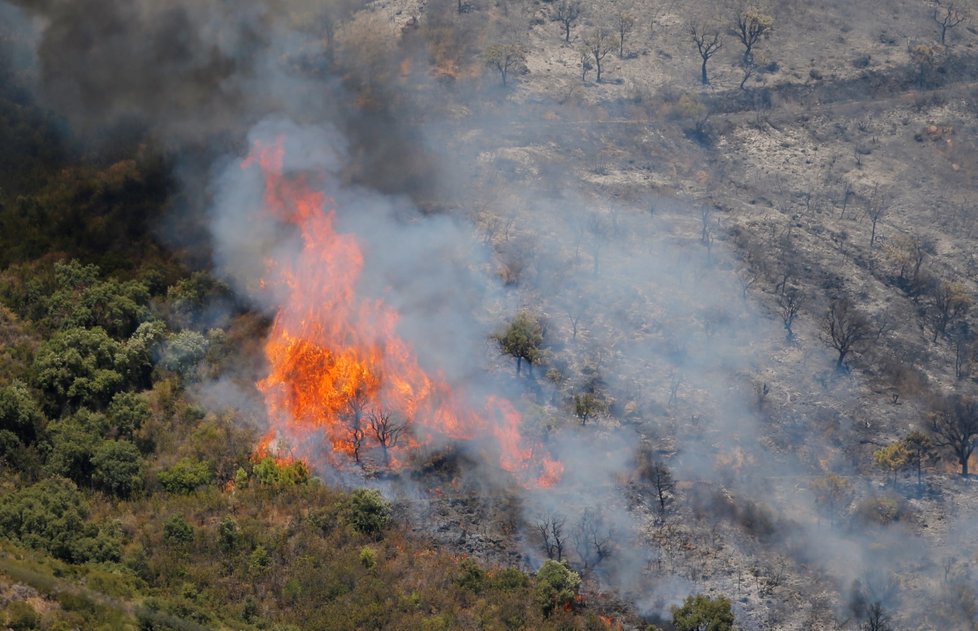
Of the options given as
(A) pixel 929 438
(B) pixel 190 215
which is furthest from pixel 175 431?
(A) pixel 929 438

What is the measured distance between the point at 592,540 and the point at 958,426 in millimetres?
27845

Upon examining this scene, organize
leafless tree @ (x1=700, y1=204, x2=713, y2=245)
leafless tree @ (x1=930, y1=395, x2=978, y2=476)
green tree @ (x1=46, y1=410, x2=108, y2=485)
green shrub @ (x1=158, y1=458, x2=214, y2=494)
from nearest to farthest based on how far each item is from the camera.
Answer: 1. green tree @ (x1=46, y1=410, x2=108, y2=485)
2. green shrub @ (x1=158, y1=458, x2=214, y2=494)
3. leafless tree @ (x1=930, y1=395, x2=978, y2=476)
4. leafless tree @ (x1=700, y1=204, x2=713, y2=245)

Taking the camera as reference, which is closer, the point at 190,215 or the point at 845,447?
the point at 845,447

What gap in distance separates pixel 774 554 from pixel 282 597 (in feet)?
103

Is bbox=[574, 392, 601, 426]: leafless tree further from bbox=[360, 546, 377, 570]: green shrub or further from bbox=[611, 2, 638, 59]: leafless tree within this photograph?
bbox=[611, 2, 638, 59]: leafless tree

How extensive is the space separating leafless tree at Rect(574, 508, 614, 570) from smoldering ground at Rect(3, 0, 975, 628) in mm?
160

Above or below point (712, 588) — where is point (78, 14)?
above

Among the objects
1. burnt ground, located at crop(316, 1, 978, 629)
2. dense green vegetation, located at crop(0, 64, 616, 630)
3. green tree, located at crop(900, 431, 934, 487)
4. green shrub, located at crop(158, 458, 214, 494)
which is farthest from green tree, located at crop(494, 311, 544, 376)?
green tree, located at crop(900, 431, 934, 487)

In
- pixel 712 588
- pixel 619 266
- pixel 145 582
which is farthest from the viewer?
pixel 619 266

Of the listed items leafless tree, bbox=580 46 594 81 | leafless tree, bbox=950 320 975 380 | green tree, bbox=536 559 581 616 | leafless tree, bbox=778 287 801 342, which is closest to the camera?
green tree, bbox=536 559 581 616

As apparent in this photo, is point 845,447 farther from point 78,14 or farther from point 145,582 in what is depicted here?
point 78,14

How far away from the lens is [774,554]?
78.4 m

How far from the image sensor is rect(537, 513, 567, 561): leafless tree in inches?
3076

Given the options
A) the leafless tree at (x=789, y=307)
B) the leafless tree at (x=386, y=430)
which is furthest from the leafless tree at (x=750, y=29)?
the leafless tree at (x=386, y=430)
